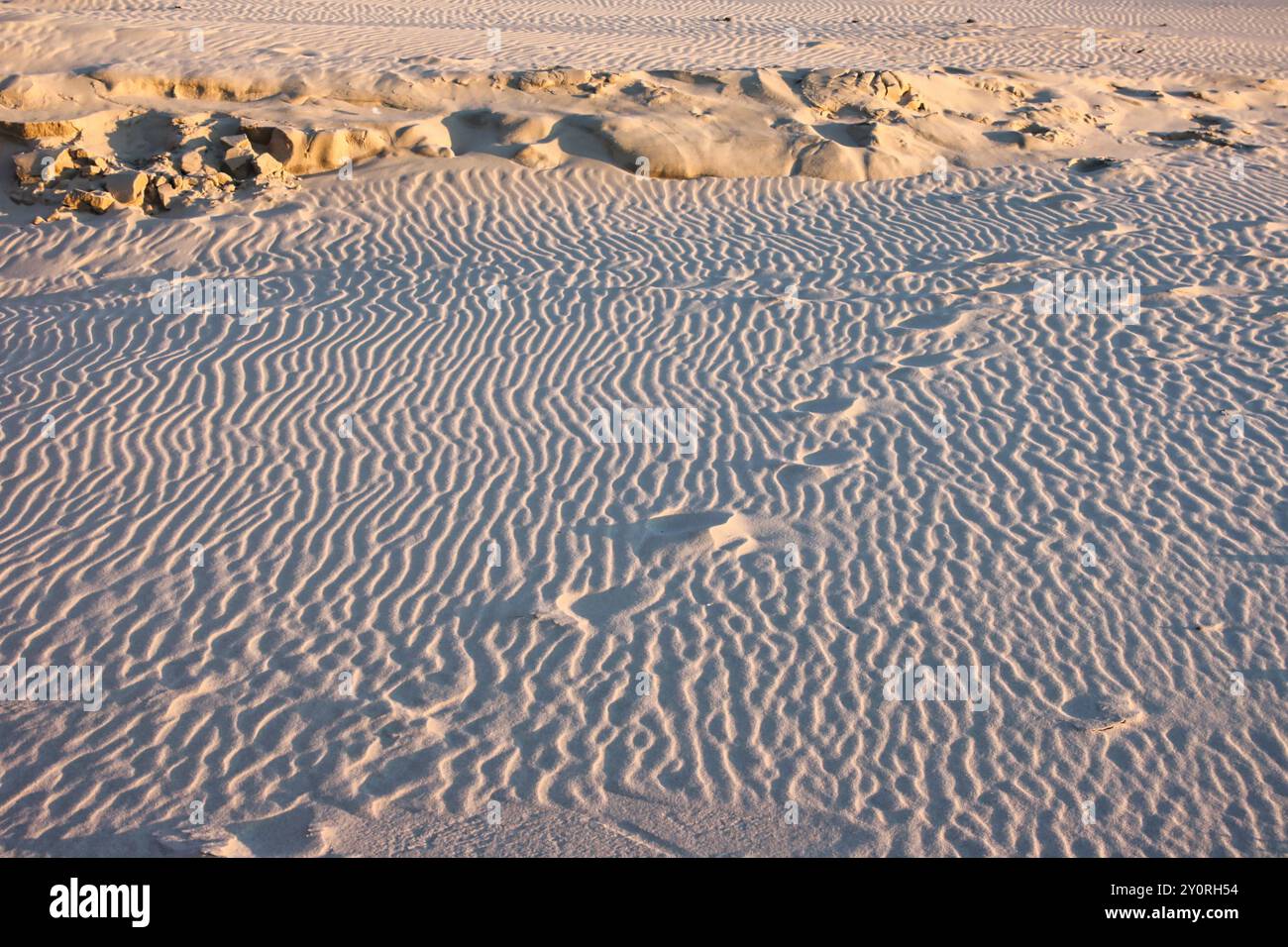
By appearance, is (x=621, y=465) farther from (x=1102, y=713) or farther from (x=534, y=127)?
(x=534, y=127)

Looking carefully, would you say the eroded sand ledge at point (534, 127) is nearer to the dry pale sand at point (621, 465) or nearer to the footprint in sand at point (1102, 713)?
the dry pale sand at point (621, 465)

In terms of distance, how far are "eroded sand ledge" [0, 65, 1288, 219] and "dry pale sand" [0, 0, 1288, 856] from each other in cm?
7

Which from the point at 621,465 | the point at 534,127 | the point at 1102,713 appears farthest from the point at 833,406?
the point at 534,127

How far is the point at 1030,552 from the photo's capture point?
21.1 feet

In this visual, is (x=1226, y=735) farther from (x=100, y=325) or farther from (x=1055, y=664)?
(x=100, y=325)

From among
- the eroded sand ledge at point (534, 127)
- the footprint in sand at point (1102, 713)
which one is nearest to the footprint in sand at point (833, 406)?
the footprint in sand at point (1102, 713)

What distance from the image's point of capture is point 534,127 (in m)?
12.6

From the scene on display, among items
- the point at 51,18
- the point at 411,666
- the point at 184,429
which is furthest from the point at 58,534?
the point at 51,18

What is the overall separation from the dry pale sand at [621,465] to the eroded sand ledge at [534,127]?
74mm

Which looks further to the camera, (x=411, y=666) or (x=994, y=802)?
(x=411, y=666)

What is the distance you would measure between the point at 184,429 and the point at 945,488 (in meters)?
5.61

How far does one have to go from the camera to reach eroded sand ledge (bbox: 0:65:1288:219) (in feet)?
37.9

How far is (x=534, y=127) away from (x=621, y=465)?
6851mm

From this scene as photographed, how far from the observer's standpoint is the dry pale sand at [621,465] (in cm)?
494
